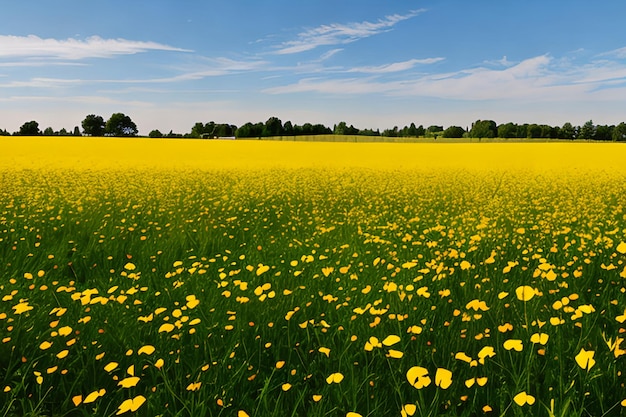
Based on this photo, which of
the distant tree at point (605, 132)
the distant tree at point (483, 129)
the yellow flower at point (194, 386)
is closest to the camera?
the yellow flower at point (194, 386)

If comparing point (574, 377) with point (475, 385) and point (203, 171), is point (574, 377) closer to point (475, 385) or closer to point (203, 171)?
point (475, 385)

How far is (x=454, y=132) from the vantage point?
85.4 meters

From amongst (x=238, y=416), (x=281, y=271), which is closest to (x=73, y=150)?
(x=281, y=271)

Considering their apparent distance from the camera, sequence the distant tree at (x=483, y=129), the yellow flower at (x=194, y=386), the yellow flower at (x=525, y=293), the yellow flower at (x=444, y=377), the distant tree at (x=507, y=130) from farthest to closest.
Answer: the distant tree at (x=507, y=130) < the distant tree at (x=483, y=129) < the yellow flower at (x=525, y=293) < the yellow flower at (x=194, y=386) < the yellow flower at (x=444, y=377)

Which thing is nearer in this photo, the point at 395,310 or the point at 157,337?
the point at 157,337

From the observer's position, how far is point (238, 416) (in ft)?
6.64

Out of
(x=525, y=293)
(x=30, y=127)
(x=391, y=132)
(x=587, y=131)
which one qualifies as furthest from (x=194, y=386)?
(x=587, y=131)

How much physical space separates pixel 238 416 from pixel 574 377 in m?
1.59

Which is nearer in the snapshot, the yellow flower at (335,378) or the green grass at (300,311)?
the yellow flower at (335,378)

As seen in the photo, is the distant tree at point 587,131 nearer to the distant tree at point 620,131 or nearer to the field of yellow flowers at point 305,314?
the distant tree at point 620,131

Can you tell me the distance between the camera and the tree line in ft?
276

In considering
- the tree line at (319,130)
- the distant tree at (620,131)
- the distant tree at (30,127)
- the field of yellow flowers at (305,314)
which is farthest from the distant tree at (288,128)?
the field of yellow flowers at (305,314)

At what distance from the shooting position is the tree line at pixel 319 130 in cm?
8406

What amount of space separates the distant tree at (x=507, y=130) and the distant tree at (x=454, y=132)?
Result: 7.80m
